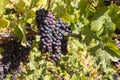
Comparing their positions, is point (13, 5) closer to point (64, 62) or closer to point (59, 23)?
point (59, 23)

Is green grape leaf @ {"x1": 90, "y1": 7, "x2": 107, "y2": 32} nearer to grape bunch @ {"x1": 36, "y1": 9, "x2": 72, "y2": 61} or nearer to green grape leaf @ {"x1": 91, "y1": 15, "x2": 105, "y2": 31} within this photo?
green grape leaf @ {"x1": 91, "y1": 15, "x2": 105, "y2": 31}

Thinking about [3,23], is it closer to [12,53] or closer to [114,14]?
[12,53]

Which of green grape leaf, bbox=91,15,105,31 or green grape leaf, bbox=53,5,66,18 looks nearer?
green grape leaf, bbox=91,15,105,31

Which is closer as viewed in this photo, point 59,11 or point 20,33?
point 20,33

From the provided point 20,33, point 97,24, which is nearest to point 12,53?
point 20,33

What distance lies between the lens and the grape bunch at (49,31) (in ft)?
6.61

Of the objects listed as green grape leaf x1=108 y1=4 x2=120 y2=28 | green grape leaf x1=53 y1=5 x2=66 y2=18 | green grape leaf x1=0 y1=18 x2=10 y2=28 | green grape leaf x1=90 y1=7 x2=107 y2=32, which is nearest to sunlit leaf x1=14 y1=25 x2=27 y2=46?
green grape leaf x1=0 y1=18 x2=10 y2=28

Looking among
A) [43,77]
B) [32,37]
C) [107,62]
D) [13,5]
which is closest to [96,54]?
[107,62]

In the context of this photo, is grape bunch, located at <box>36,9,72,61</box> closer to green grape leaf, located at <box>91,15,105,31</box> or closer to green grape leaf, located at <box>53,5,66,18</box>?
green grape leaf, located at <box>53,5,66,18</box>

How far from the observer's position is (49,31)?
202cm

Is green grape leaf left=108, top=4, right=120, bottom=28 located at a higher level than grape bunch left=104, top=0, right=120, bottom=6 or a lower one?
lower

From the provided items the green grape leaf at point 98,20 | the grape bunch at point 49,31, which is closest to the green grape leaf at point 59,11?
the grape bunch at point 49,31

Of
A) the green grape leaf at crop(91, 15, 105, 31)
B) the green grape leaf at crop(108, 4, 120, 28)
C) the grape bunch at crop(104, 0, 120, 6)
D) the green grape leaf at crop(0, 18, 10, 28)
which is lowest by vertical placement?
the green grape leaf at crop(91, 15, 105, 31)

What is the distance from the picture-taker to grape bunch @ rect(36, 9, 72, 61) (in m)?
2.02
